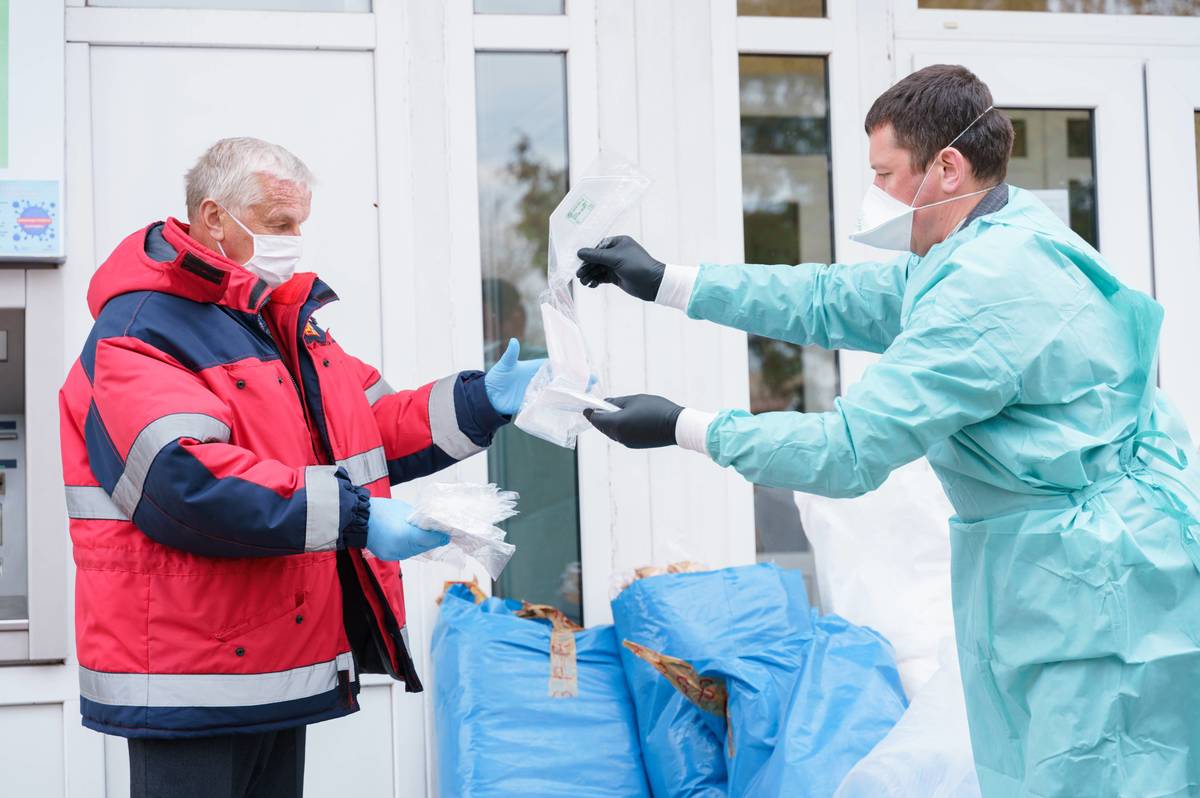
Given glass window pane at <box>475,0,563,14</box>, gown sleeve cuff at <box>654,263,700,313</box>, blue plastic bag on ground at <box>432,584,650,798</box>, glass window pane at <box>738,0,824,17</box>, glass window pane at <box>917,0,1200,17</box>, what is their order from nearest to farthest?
gown sleeve cuff at <box>654,263,700,313</box> → blue plastic bag on ground at <box>432,584,650,798</box> → glass window pane at <box>475,0,563,14</box> → glass window pane at <box>738,0,824,17</box> → glass window pane at <box>917,0,1200,17</box>

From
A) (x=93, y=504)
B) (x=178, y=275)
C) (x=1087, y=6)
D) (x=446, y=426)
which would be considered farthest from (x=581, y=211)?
(x=1087, y=6)

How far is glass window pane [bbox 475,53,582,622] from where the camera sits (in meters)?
2.97

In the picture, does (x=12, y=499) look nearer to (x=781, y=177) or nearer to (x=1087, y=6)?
(x=781, y=177)

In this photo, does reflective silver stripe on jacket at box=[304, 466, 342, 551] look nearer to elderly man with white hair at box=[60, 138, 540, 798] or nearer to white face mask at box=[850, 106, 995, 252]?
elderly man with white hair at box=[60, 138, 540, 798]

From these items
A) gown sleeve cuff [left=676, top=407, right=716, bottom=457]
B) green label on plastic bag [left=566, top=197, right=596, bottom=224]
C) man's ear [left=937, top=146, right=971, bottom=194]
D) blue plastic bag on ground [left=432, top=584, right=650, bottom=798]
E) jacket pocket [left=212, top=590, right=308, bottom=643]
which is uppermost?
green label on plastic bag [left=566, top=197, right=596, bottom=224]

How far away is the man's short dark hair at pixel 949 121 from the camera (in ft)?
5.63

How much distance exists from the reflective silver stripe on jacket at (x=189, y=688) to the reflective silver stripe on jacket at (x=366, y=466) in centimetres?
34

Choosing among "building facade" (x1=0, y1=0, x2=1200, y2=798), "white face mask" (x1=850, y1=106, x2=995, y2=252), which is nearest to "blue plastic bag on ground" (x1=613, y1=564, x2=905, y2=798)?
"building facade" (x1=0, y1=0, x2=1200, y2=798)

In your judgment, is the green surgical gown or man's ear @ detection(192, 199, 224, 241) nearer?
the green surgical gown

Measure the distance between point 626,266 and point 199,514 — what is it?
82 centimetres

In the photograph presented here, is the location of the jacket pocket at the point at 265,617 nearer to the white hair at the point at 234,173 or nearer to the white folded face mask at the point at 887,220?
the white hair at the point at 234,173

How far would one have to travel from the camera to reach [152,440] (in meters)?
1.72

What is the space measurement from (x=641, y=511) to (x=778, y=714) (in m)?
0.74

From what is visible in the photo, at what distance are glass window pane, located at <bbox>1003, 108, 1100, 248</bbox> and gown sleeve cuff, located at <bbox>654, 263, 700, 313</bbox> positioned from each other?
153 centimetres
